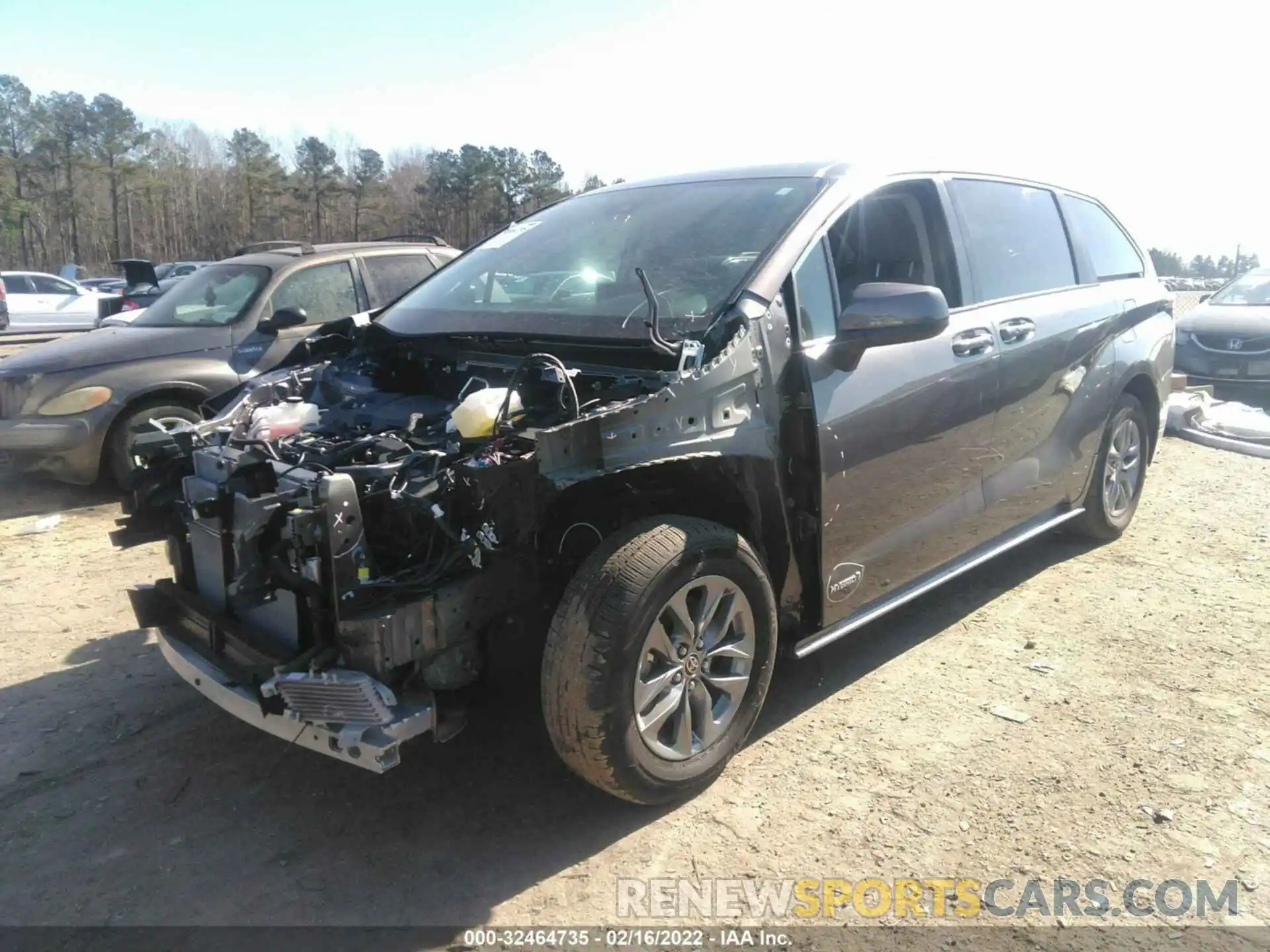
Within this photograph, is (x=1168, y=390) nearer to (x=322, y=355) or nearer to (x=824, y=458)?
(x=824, y=458)

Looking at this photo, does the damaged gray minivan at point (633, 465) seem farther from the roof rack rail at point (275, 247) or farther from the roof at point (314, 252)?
the roof rack rail at point (275, 247)

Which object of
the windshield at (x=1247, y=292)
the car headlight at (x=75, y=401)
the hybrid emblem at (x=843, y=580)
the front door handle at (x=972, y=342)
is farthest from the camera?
the windshield at (x=1247, y=292)

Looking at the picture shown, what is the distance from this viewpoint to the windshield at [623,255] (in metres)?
3.26

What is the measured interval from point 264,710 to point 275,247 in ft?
21.1

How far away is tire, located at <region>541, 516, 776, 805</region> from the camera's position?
2539mm

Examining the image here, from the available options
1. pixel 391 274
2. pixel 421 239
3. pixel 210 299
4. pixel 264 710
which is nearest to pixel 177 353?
pixel 210 299

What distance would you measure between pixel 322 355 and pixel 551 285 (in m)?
1.12

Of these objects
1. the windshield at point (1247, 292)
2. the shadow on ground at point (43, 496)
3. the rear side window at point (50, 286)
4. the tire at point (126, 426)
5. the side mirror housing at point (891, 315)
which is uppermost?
the rear side window at point (50, 286)

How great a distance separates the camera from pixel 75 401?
627cm

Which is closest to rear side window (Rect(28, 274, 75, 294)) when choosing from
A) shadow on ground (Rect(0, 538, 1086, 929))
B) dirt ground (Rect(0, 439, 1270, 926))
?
dirt ground (Rect(0, 439, 1270, 926))

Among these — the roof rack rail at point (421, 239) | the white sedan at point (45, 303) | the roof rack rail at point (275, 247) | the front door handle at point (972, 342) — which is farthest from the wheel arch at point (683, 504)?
the white sedan at point (45, 303)

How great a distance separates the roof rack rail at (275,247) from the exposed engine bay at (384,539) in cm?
470

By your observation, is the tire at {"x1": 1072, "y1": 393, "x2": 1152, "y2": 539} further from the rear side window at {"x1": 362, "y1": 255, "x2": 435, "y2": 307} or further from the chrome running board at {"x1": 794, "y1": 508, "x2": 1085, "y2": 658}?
the rear side window at {"x1": 362, "y1": 255, "x2": 435, "y2": 307}

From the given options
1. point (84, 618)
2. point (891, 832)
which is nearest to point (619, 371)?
point (891, 832)
